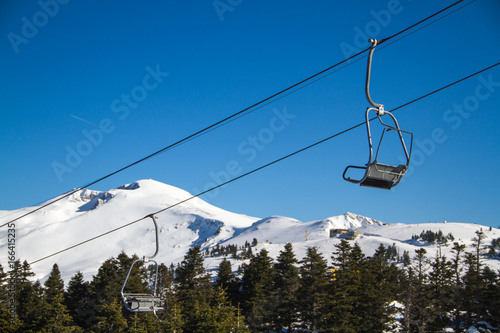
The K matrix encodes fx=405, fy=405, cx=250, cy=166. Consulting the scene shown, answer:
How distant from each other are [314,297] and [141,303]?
24500 millimetres

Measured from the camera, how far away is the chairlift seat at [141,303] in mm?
17016

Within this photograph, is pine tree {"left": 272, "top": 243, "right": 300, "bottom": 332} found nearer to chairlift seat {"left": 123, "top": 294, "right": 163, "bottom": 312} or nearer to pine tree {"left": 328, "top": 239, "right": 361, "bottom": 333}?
pine tree {"left": 328, "top": 239, "right": 361, "bottom": 333}

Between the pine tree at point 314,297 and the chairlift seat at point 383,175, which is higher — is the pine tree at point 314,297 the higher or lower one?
the lower one

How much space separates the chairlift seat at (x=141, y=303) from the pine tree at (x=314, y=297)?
23.7 m

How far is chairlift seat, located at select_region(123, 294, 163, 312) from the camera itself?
17016 mm

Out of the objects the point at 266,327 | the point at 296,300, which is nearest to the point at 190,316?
the point at 296,300

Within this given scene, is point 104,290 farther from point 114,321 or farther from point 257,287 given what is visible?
point 257,287

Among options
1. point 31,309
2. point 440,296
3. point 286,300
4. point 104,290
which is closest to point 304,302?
point 286,300

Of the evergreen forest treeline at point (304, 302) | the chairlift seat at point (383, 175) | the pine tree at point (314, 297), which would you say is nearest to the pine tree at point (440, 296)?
the evergreen forest treeline at point (304, 302)

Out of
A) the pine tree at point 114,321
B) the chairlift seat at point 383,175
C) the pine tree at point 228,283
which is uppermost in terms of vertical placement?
the chairlift seat at point 383,175

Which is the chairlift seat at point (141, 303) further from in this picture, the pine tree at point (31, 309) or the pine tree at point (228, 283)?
the pine tree at point (228, 283)

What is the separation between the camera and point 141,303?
17328mm

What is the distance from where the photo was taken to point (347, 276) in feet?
136

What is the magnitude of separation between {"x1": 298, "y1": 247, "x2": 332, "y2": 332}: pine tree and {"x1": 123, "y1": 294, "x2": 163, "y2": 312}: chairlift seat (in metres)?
23.7
